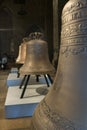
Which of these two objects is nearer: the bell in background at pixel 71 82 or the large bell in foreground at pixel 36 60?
the bell in background at pixel 71 82

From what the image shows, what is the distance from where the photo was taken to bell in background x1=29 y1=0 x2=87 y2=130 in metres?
0.59

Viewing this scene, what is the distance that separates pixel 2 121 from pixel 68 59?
1.06 m

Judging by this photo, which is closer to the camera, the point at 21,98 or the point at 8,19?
the point at 21,98

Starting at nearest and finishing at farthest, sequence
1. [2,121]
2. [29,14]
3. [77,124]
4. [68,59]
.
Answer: [77,124], [68,59], [2,121], [29,14]

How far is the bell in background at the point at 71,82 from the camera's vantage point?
59cm

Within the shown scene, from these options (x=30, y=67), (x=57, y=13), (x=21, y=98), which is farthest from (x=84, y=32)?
(x=57, y=13)

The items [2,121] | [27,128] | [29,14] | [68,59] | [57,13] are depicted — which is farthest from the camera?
[29,14]

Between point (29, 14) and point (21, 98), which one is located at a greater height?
point (29, 14)

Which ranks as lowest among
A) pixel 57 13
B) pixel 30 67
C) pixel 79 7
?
pixel 30 67

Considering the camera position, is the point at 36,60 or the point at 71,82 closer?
the point at 71,82

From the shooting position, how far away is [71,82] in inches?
25.4

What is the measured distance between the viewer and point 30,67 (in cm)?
168

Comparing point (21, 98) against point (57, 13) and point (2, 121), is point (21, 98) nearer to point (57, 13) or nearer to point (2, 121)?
point (2, 121)

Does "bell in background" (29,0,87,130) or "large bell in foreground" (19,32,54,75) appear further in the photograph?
"large bell in foreground" (19,32,54,75)
